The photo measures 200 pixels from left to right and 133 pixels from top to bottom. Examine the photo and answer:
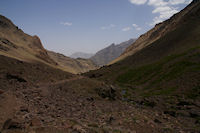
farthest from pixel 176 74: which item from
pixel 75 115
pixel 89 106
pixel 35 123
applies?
pixel 35 123

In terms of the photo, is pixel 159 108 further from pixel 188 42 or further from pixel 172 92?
pixel 188 42

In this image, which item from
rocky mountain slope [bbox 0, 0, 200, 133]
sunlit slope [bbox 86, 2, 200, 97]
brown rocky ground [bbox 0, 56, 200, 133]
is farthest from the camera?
sunlit slope [bbox 86, 2, 200, 97]

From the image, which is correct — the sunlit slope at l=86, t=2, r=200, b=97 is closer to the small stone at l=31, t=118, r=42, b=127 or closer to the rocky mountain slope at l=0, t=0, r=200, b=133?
the rocky mountain slope at l=0, t=0, r=200, b=133

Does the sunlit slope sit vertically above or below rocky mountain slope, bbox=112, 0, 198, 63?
below

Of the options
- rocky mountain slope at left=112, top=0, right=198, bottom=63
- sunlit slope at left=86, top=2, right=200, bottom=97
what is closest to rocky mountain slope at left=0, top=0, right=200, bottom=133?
sunlit slope at left=86, top=2, right=200, bottom=97

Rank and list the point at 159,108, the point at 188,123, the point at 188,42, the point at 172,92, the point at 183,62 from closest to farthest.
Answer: the point at 188,123
the point at 159,108
the point at 172,92
the point at 183,62
the point at 188,42

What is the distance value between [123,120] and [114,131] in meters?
5.02

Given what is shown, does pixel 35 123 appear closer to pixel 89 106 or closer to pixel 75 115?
pixel 75 115

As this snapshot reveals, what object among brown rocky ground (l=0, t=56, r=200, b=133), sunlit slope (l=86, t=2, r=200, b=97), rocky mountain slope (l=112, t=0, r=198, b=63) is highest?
rocky mountain slope (l=112, t=0, r=198, b=63)

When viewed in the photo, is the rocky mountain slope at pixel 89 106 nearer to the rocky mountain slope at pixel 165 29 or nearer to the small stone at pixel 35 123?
the small stone at pixel 35 123

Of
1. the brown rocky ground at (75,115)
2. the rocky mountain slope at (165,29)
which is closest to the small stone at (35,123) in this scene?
the brown rocky ground at (75,115)

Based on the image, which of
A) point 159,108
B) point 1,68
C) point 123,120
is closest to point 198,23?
point 159,108

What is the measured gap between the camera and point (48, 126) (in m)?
11.3

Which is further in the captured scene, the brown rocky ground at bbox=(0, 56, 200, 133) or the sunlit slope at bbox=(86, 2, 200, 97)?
the sunlit slope at bbox=(86, 2, 200, 97)
